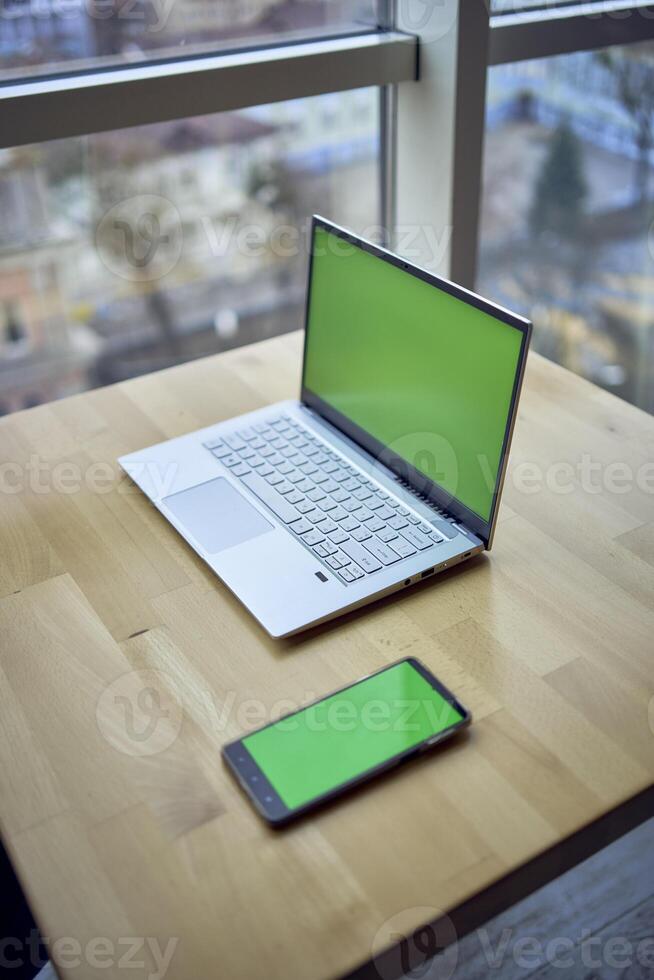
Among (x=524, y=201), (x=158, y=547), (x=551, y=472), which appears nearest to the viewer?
(x=158, y=547)

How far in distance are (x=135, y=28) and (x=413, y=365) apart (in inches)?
27.1

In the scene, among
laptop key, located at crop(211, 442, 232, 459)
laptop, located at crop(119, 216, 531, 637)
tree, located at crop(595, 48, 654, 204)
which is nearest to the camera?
laptop, located at crop(119, 216, 531, 637)

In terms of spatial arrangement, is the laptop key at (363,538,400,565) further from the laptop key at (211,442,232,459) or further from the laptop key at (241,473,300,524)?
the laptop key at (211,442,232,459)

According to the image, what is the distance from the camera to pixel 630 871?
4.47 ft

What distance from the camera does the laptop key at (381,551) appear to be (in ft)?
3.25

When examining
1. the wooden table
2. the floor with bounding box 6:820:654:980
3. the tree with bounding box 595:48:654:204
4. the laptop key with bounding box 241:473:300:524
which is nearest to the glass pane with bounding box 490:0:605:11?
the tree with bounding box 595:48:654:204

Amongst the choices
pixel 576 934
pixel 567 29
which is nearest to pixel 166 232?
pixel 567 29

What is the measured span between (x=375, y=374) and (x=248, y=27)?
0.64 metres

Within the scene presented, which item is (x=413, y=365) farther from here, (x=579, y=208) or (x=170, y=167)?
(x=579, y=208)

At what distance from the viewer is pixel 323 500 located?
3.55 ft

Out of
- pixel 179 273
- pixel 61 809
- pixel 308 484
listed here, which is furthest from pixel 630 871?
pixel 179 273

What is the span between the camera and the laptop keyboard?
1004 millimetres

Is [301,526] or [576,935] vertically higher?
[301,526]

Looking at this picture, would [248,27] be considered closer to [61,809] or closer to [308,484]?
[308,484]
